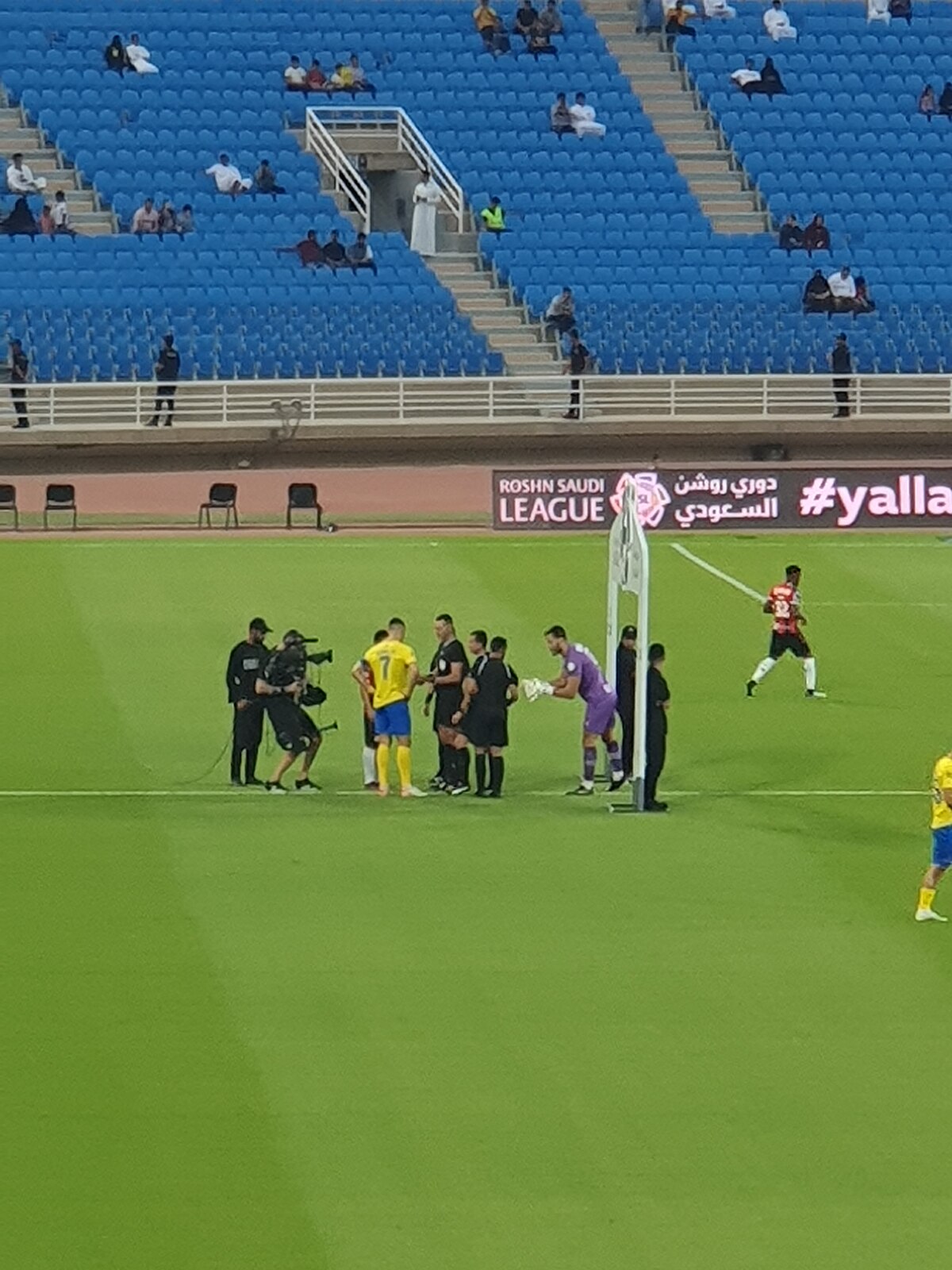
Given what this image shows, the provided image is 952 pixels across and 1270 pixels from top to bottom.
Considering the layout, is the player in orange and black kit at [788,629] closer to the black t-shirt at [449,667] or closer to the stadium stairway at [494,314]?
the black t-shirt at [449,667]

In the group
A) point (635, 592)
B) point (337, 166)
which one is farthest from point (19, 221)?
point (635, 592)

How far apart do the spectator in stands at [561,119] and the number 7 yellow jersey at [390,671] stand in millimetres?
29119

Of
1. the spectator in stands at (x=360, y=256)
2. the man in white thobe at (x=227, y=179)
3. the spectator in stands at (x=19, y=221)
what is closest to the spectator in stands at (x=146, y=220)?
the man in white thobe at (x=227, y=179)

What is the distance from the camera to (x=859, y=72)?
54.6m

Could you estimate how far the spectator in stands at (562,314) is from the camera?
152 ft

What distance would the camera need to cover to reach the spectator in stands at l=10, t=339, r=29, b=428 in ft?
139

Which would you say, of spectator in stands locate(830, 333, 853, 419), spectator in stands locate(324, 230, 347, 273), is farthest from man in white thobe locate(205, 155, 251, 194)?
spectator in stands locate(830, 333, 853, 419)

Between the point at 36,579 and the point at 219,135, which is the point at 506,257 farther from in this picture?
the point at 36,579

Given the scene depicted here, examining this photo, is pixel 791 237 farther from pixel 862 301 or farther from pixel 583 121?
pixel 583 121

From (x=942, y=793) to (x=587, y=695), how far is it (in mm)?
5595

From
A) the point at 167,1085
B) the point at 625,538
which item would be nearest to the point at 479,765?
the point at 625,538

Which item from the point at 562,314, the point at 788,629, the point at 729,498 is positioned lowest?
the point at 788,629

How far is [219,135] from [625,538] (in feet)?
87.4

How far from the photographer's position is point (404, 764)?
79.8 feet
